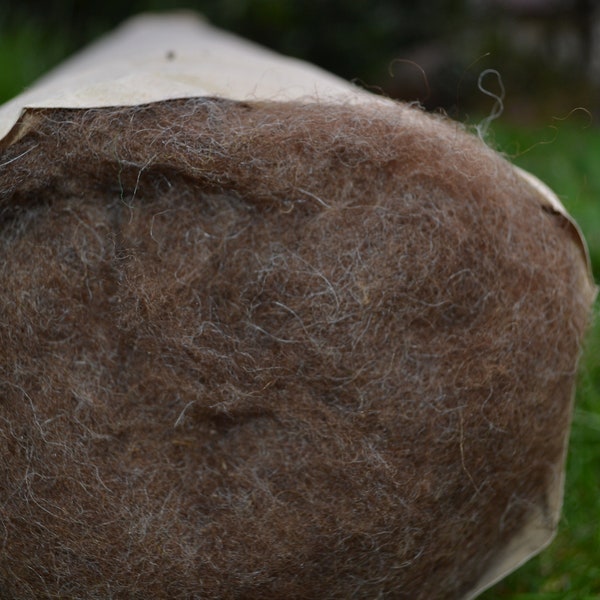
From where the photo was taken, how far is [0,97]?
2559 mm

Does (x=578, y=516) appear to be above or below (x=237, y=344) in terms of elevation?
below

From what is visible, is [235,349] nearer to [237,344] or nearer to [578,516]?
[237,344]

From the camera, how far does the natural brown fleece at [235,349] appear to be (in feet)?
2.61

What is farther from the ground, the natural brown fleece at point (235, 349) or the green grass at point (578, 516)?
the natural brown fleece at point (235, 349)

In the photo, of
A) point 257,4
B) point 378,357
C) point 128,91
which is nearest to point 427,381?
point 378,357

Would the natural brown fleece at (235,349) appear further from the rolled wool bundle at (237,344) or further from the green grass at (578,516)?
the green grass at (578,516)

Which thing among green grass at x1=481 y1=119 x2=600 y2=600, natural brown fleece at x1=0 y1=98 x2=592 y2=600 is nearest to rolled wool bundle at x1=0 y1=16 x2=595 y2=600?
natural brown fleece at x1=0 y1=98 x2=592 y2=600

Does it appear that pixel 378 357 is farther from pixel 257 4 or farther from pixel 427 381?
pixel 257 4

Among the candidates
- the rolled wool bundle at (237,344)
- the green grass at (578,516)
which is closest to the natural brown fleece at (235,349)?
the rolled wool bundle at (237,344)

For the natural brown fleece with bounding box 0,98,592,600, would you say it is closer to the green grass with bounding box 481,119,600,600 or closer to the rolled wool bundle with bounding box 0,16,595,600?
the rolled wool bundle with bounding box 0,16,595,600

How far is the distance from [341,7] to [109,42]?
1.31 metres

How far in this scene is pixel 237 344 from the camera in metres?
0.80

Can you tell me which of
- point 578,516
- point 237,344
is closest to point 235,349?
point 237,344

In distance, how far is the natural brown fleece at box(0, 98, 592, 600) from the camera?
0.80 m
